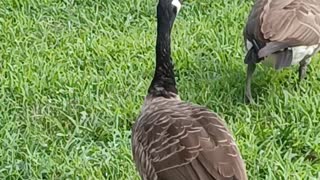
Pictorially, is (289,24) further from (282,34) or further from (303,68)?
(303,68)

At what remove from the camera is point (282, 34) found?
6.35 metres

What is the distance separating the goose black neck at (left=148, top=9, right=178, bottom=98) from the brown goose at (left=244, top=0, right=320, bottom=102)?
3.17 ft

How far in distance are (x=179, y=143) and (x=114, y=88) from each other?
84.9 inches

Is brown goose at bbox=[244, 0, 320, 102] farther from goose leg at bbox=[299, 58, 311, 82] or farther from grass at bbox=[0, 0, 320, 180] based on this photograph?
grass at bbox=[0, 0, 320, 180]

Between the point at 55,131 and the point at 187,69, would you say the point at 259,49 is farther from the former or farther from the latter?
the point at 55,131

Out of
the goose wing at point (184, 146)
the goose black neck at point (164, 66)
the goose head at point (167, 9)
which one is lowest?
the goose wing at point (184, 146)

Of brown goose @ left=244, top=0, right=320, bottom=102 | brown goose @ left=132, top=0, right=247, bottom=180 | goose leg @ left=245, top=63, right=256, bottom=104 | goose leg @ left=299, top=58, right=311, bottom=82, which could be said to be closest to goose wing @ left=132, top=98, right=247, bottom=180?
brown goose @ left=132, top=0, right=247, bottom=180

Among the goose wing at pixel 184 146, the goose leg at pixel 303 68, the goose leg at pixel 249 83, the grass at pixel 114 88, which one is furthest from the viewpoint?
the goose leg at pixel 303 68

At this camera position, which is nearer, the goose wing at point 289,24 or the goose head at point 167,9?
the goose head at point 167,9

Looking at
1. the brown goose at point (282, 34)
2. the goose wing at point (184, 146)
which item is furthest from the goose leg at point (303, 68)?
the goose wing at point (184, 146)

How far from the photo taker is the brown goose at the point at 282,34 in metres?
6.30

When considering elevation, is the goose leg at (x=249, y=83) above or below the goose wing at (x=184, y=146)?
below

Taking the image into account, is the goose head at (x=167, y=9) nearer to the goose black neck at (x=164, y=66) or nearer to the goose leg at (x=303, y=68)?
the goose black neck at (x=164, y=66)

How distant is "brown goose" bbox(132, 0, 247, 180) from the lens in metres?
4.48
